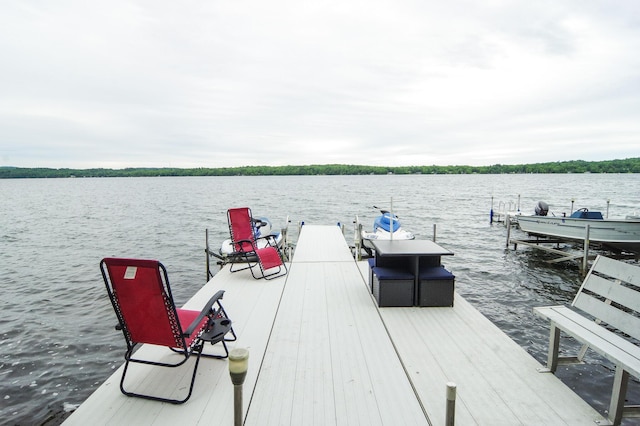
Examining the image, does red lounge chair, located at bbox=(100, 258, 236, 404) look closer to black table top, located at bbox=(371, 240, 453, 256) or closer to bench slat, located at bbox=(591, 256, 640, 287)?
black table top, located at bbox=(371, 240, 453, 256)

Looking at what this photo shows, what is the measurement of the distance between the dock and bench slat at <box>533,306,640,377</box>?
1.74ft

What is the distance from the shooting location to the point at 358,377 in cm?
314

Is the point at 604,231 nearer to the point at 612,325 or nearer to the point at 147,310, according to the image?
the point at 612,325

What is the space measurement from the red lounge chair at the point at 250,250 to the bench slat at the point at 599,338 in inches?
176

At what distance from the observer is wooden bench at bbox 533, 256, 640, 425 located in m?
2.50

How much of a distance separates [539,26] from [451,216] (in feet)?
67.4

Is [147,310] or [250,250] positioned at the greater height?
[147,310]

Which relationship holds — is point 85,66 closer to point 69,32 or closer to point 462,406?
point 69,32

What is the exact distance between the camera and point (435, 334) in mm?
4023

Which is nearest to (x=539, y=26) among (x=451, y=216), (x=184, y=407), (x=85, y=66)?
(x=184, y=407)

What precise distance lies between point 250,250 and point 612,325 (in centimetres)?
585

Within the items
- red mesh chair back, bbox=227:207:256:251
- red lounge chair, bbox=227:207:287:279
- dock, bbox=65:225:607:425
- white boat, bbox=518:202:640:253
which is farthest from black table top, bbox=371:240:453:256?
white boat, bbox=518:202:640:253

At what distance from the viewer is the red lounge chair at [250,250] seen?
652 centimetres

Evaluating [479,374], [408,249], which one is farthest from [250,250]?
[479,374]
